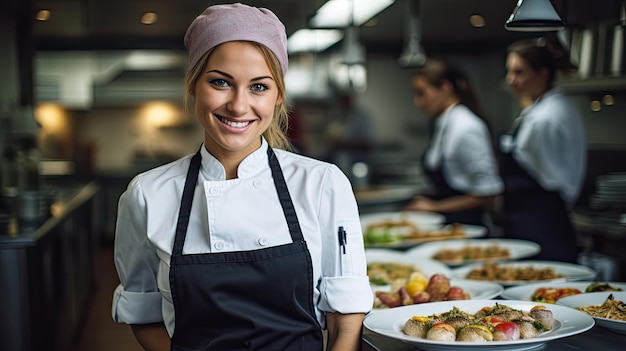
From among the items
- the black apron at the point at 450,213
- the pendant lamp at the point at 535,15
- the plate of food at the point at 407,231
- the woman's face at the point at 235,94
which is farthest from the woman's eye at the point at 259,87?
the black apron at the point at 450,213

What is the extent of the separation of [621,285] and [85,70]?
989 centimetres

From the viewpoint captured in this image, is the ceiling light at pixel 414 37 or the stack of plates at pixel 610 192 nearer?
the stack of plates at pixel 610 192

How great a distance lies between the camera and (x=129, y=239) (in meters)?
2.10

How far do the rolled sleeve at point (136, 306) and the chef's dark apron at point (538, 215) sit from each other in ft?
7.82

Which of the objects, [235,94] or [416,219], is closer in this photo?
[235,94]

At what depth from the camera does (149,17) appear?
930cm

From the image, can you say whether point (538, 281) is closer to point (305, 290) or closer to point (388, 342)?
point (388, 342)

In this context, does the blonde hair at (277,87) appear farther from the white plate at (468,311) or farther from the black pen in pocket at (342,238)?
the white plate at (468,311)

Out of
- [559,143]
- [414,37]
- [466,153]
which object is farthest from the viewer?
[466,153]

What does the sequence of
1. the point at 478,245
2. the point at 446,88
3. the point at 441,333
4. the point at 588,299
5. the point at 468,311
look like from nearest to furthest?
the point at 441,333 → the point at 468,311 → the point at 588,299 → the point at 478,245 → the point at 446,88

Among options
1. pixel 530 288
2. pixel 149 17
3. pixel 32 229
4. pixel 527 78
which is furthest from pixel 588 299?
pixel 149 17

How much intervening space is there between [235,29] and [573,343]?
3.62ft

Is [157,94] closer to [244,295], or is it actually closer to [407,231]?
[407,231]

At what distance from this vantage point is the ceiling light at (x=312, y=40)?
31.2 ft
